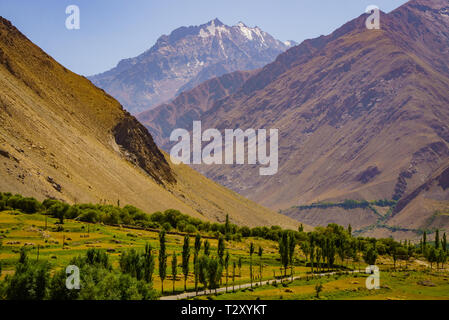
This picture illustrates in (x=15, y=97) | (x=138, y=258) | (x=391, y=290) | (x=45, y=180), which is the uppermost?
(x=15, y=97)

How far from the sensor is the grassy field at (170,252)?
86.6 meters

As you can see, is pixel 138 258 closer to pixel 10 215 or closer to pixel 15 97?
pixel 10 215

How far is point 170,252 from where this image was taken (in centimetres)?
11756

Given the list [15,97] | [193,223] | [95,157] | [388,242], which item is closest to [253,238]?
[193,223]

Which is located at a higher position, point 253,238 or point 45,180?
point 45,180

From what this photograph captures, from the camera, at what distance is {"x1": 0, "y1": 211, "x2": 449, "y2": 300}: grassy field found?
86.6 m

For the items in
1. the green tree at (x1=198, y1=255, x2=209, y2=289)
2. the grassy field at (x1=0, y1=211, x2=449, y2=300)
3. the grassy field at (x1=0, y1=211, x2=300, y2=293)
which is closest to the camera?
the green tree at (x1=198, y1=255, x2=209, y2=289)

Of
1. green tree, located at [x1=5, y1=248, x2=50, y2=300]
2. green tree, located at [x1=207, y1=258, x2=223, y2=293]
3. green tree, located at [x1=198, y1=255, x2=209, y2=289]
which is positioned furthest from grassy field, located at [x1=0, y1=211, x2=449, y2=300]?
green tree, located at [x1=5, y1=248, x2=50, y2=300]

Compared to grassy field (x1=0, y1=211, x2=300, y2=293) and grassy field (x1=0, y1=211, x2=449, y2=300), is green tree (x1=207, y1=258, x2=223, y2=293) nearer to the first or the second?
grassy field (x1=0, y1=211, x2=449, y2=300)

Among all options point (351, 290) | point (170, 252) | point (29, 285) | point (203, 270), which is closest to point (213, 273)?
point (203, 270)

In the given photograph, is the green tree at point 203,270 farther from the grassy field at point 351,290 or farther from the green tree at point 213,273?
the grassy field at point 351,290

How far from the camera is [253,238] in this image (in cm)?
17462
